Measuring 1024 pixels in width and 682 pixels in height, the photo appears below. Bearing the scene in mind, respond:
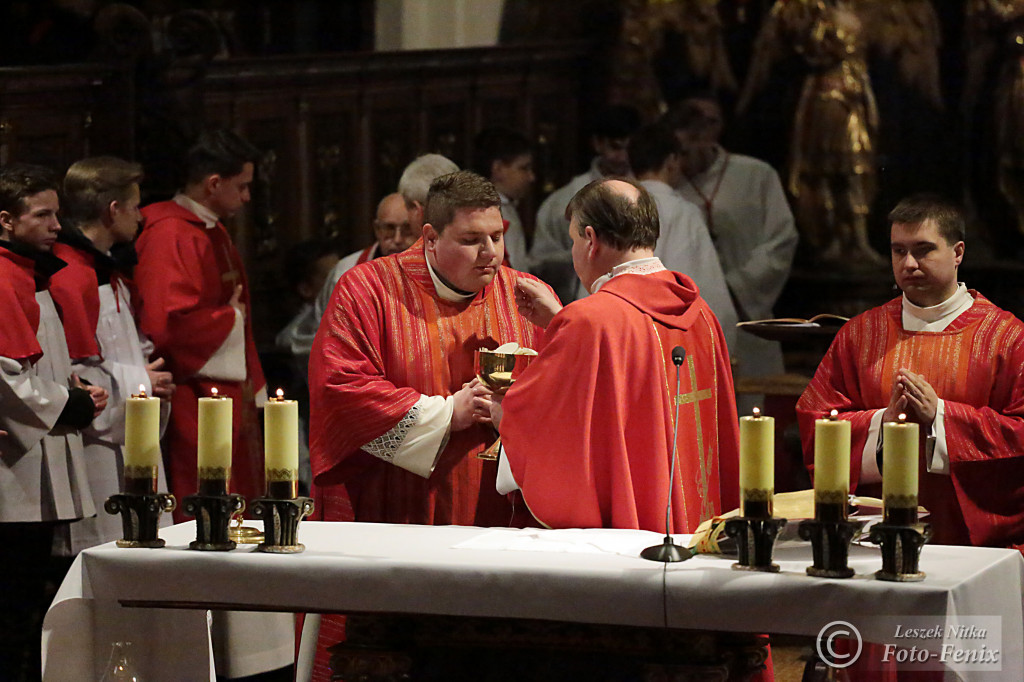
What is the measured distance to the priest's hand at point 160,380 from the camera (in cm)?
584

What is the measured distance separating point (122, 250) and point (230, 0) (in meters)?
3.81

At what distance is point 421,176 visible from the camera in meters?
5.73

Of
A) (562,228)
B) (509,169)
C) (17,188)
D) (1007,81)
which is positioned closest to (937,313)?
(17,188)

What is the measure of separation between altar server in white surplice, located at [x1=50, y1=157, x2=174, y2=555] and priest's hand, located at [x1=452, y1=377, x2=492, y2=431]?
169cm

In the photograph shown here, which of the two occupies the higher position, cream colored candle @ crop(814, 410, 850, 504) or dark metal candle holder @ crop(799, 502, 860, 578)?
cream colored candle @ crop(814, 410, 850, 504)

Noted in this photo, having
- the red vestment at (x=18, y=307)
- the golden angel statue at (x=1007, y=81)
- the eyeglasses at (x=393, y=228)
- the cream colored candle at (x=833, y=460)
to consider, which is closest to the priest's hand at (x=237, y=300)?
the eyeglasses at (x=393, y=228)

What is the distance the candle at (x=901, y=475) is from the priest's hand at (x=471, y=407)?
162 centimetres

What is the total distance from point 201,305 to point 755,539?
143 inches

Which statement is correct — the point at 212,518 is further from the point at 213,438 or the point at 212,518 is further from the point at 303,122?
the point at 303,122

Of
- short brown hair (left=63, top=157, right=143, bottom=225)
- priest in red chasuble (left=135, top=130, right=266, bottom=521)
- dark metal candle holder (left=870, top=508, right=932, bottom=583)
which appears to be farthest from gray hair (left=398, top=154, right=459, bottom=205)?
dark metal candle holder (left=870, top=508, right=932, bottom=583)

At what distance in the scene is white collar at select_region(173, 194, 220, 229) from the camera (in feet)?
20.8

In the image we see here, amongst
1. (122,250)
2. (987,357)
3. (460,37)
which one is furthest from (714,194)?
(987,357)

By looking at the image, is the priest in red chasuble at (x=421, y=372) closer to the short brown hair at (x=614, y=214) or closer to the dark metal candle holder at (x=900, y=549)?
the short brown hair at (x=614, y=214)

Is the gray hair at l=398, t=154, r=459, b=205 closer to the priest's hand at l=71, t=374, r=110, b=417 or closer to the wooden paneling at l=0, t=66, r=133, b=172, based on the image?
the priest's hand at l=71, t=374, r=110, b=417
